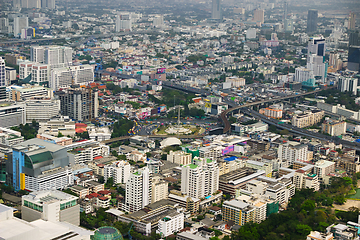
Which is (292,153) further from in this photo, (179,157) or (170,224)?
(170,224)

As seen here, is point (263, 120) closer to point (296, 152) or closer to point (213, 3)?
point (296, 152)

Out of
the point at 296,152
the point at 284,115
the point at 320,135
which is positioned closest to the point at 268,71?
the point at 284,115

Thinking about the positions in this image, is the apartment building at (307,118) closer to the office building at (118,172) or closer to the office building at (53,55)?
the office building at (118,172)

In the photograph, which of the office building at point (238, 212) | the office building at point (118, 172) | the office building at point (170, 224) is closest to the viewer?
the office building at point (170, 224)

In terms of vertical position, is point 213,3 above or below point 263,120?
above

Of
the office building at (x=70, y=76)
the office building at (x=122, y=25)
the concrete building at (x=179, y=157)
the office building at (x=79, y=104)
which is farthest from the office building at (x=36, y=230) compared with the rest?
the office building at (x=122, y=25)
